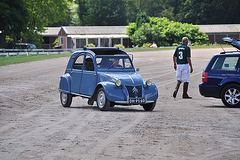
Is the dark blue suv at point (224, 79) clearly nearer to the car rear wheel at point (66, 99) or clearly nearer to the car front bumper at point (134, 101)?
the car front bumper at point (134, 101)

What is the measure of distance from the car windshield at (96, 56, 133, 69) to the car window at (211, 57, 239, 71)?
8.52 ft

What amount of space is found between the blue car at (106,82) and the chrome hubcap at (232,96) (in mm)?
2265

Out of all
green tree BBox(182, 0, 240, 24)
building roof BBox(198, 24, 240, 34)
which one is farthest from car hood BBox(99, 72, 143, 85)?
green tree BBox(182, 0, 240, 24)

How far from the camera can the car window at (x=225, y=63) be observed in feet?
48.8

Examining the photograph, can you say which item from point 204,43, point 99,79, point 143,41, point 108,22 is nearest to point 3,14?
point 143,41

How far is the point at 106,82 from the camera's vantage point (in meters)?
13.5

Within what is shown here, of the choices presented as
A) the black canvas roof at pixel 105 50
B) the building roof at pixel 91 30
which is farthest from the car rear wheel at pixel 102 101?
the building roof at pixel 91 30

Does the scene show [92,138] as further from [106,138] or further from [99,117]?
[99,117]

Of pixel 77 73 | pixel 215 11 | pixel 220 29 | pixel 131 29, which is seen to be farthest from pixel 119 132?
pixel 215 11

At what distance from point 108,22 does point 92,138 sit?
96.5 meters

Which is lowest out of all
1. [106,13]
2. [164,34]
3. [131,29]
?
[164,34]

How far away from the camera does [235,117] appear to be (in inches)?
486

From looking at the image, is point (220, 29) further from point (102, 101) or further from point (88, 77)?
point (102, 101)

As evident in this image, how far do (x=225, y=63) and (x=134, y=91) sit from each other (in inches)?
126
